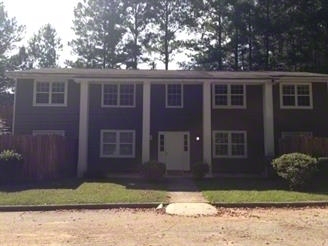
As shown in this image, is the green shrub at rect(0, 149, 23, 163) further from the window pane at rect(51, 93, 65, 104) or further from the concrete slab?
the concrete slab

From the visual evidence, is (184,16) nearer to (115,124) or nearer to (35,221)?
(115,124)

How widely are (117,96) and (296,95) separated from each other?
415 inches

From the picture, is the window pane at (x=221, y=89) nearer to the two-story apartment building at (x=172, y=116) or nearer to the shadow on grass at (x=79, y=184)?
the two-story apartment building at (x=172, y=116)

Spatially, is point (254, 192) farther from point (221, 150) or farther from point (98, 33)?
point (98, 33)

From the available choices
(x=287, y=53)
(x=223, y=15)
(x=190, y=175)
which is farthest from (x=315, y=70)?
(x=190, y=175)

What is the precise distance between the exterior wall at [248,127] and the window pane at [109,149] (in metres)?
5.79

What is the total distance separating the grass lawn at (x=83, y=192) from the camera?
15875 millimetres

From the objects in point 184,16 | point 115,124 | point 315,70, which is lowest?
point 115,124

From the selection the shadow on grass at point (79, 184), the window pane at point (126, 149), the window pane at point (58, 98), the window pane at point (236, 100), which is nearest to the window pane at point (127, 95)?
the window pane at point (126, 149)

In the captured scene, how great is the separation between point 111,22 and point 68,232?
39.5 m

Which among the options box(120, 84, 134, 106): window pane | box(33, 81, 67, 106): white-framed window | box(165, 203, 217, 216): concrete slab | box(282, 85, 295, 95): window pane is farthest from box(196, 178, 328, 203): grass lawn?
box(33, 81, 67, 106): white-framed window

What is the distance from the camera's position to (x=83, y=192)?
58.5 feet

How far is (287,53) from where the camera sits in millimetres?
44406

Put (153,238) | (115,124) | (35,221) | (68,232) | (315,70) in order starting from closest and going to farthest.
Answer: (153,238), (68,232), (35,221), (115,124), (315,70)
